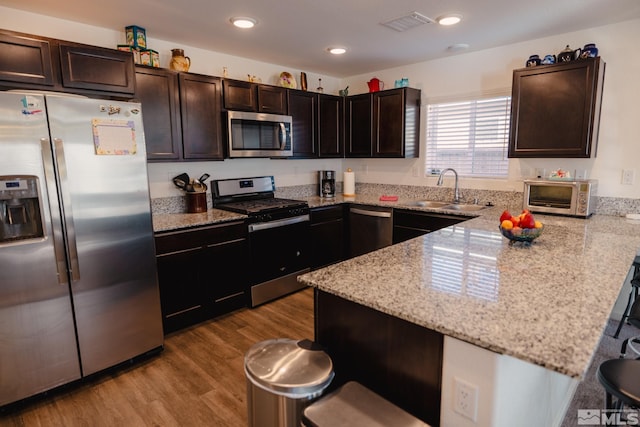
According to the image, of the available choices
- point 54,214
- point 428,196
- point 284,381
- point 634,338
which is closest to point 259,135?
point 54,214

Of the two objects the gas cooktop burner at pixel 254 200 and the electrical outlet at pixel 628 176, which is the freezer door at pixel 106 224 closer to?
the gas cooktop burner at pixel 254 200

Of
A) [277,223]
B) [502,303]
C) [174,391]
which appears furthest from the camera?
[277,223]

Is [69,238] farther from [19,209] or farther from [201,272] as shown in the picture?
[201,272]

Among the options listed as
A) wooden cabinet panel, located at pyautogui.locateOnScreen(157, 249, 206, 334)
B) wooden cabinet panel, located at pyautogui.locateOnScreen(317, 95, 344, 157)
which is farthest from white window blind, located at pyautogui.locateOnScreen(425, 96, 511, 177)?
wooden cabinet panel, located at pyautogui.locateOnScreen(157, 249, 206, 334)

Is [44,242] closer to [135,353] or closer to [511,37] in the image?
[135,353]

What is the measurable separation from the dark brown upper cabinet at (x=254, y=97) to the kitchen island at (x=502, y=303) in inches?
87.1

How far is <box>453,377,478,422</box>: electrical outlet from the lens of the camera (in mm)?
1108

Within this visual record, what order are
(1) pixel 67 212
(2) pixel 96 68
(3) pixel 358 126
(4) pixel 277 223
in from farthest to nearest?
1. (3) pixel 358 126
2. (4) pixel 277 223
3. (2) pixel 96 68
4. (1) pixel 67 212

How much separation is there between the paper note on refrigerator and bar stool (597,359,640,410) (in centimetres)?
272

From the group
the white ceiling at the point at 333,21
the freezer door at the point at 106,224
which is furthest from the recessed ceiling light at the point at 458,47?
the freezer door at the point at 106,224

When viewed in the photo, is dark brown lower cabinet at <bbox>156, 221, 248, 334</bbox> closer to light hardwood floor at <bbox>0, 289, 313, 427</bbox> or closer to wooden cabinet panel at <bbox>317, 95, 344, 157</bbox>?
light hardwood floor at <bbox>0, 289, 313, 427</bbox>

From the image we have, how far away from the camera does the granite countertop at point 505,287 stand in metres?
1.04

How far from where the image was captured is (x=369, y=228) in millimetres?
4109

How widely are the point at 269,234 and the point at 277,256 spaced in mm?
262
